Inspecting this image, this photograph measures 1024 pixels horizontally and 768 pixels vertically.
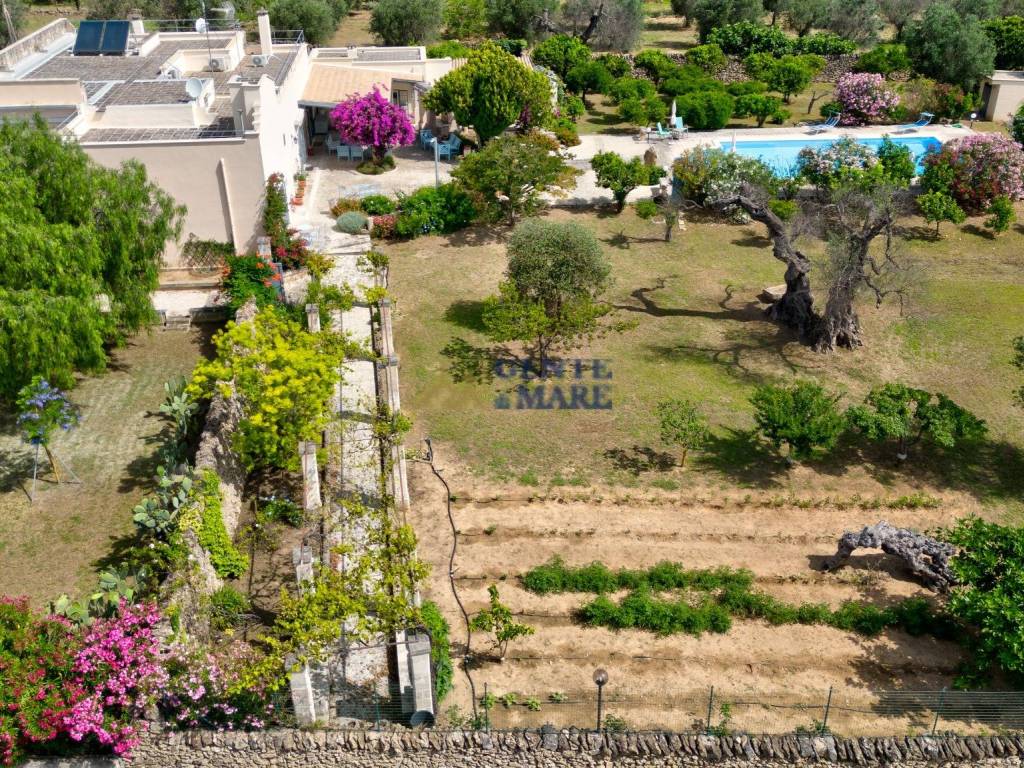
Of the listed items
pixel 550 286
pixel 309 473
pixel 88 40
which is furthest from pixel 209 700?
pixel 88 40

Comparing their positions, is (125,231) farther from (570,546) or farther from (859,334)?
(859,334)

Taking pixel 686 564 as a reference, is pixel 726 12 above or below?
above

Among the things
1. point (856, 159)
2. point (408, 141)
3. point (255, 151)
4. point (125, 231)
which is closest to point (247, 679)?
point (125, 231)

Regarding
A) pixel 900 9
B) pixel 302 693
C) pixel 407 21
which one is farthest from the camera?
pixel 900 9

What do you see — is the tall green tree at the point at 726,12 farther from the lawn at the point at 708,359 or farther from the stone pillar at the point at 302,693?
the stone pillar at the point at 302,693

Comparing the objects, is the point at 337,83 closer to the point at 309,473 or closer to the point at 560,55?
the point at 560,55

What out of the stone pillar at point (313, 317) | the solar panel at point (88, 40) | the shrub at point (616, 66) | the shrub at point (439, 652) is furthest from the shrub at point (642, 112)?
the shrub at point (439, 652)

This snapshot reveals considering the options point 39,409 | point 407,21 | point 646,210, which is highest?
point 407,21

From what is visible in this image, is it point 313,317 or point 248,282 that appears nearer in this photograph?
point 313,317
